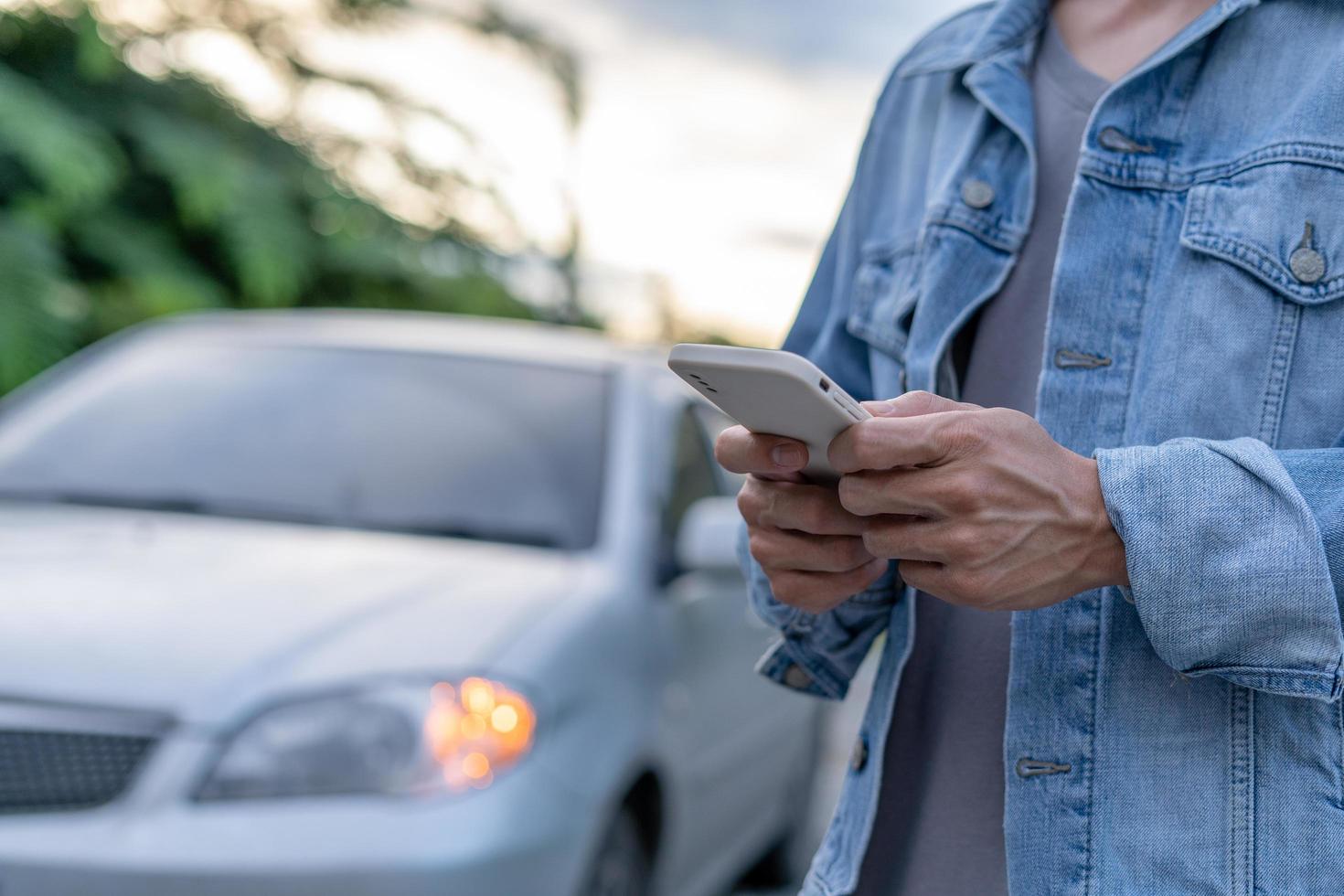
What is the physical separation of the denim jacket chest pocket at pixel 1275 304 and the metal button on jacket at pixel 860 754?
47 cm

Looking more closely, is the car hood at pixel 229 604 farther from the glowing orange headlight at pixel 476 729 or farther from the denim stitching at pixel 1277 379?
the denim stitching at pixel 1277 379

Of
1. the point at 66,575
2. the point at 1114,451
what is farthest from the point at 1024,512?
the point at 66,575

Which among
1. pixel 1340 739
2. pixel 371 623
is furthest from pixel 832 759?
pixel 1340 739

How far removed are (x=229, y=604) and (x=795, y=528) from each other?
163 cm

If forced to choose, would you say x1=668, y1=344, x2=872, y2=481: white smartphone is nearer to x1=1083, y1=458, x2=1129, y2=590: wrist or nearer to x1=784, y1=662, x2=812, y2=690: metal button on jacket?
x1=1083, y1=458, x2=1129, y2=590: wrist

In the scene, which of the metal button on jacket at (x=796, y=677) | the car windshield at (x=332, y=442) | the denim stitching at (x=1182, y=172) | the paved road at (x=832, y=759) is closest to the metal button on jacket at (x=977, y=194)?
the denim stitching at (x=1182, y=172)

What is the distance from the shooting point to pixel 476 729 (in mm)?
2459

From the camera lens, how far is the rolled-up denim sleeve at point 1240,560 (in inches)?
43.2

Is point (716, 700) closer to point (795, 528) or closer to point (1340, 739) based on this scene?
point (795, 528)

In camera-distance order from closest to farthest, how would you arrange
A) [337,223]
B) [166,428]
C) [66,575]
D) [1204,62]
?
[1204,62]
[66,575]
[166,428]
[337,223]

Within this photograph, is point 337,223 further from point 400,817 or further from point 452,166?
point 400,817

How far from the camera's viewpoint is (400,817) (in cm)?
232

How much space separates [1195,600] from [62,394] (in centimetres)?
319

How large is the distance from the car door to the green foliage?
11.0ft
